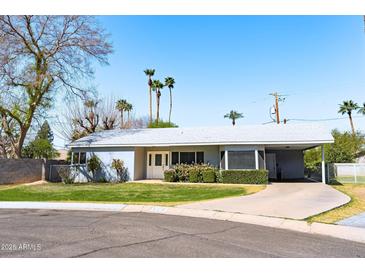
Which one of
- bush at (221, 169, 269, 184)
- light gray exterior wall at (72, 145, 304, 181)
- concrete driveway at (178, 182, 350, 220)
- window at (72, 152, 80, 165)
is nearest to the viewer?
concrete driveway at (178, 182, 350, 220)

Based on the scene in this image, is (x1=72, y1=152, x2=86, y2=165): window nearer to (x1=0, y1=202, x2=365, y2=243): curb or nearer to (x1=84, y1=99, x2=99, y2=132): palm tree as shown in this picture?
(x1=84, y1=99, x2=99, y2=132): palm tree

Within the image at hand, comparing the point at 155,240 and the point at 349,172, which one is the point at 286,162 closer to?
the point at 349,172

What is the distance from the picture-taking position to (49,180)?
2044 cm

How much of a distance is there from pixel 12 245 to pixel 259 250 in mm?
4705

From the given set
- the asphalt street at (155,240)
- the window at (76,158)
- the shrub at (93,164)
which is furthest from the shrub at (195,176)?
the asphalt street at (155,240)

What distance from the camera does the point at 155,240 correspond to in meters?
5.34

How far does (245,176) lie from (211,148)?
12.2 feet

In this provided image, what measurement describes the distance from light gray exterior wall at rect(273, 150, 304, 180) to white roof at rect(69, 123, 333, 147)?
255cm

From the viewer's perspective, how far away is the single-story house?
17438mm

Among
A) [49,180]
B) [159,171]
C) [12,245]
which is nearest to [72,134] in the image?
[49,180]

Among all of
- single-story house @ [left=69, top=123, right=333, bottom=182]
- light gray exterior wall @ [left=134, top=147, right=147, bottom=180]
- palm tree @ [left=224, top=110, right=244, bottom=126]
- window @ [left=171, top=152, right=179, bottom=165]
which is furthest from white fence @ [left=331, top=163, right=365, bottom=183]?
palm tree @ [left=224, top=110, right=244, bottom=126]

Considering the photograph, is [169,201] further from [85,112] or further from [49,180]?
[85,112]

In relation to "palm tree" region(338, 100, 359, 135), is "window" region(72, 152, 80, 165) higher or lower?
lower

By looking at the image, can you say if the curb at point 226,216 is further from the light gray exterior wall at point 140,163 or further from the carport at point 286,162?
the carport at point 286,162
